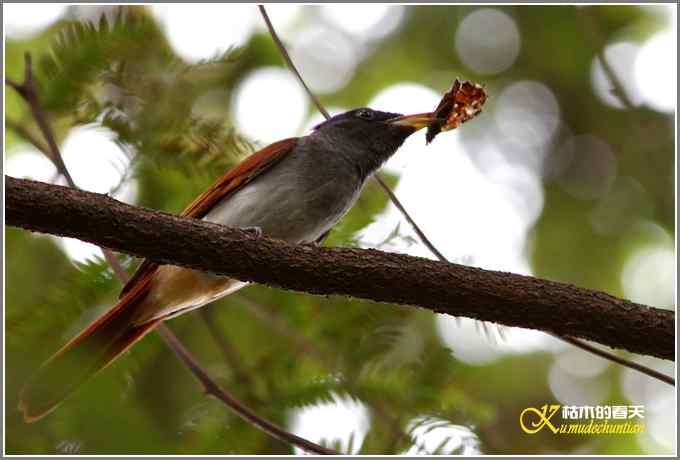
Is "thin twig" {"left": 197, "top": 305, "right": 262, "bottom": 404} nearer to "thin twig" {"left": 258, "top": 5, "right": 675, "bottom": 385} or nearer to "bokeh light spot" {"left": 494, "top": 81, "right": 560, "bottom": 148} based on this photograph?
"thin twig" {"left": 258, "top": 5, "right": 675, "bottom": 385}

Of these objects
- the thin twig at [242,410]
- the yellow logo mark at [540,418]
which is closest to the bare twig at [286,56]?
the thin twig at [242,410]

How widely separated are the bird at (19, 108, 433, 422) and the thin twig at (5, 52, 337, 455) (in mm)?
175

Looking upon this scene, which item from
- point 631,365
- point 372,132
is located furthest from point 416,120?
point 631,365

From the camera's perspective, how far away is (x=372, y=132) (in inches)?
188

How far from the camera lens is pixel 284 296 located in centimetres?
414

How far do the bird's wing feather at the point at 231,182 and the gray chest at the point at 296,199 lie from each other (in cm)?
4

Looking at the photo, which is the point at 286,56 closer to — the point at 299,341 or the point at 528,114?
the point at 299,341

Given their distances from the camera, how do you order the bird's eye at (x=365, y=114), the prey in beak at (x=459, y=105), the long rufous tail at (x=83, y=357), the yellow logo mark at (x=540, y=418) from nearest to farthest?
the long rufous tail at (x=83, y=357), the yellow logo mark at (x=540, y=418), the prey in beak at (x=459, y=105), the bird's eye at (x=365, y=114)

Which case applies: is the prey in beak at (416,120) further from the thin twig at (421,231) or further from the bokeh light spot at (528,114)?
the bokeh light spot at (528,114)

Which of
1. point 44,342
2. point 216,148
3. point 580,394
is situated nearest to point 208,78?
point 216,148

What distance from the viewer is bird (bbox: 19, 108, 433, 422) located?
146 inches

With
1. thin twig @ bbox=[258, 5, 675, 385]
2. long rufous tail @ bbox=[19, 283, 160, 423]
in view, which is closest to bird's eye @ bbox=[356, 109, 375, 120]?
thin twig @ bbox=[258, 5, 675, 385]

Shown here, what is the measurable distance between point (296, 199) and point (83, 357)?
1266mm

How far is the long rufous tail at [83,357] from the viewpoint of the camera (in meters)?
3.54
